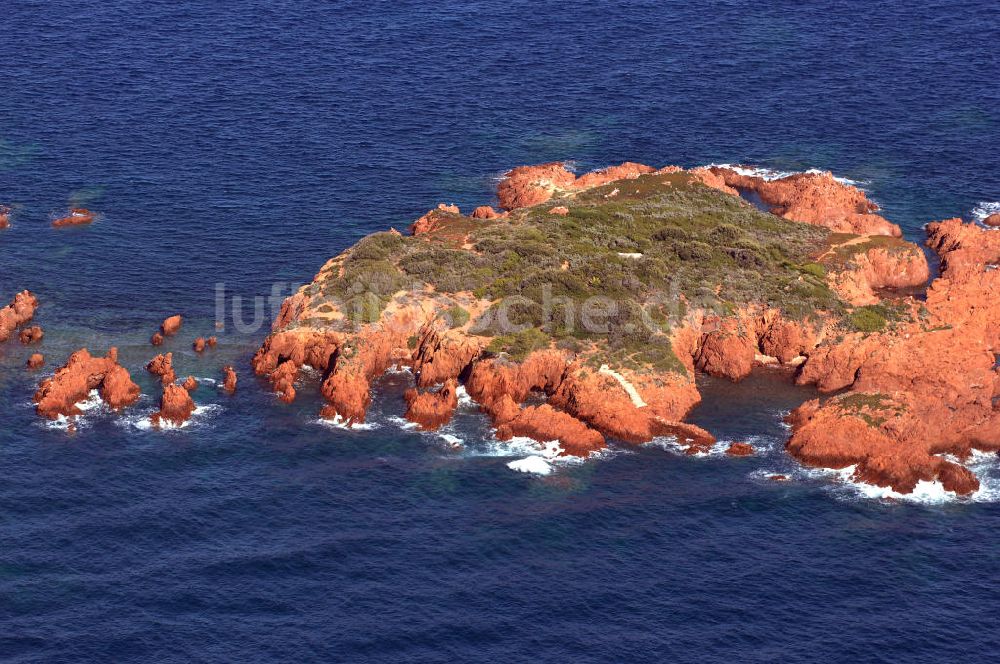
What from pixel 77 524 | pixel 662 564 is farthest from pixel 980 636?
pixel 77 524

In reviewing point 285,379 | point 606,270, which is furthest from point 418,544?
point 606,270

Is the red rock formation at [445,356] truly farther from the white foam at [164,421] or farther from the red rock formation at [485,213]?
the red rock formation at [485,213]

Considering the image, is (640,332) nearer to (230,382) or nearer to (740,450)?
(740,450)

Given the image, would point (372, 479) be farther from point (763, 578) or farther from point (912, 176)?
point (912, 176)

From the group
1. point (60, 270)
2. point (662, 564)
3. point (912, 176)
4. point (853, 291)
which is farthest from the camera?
point (912, 176)

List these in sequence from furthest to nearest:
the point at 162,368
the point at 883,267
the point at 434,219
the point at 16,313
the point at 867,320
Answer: the point at 434,219, the point at 883,267, the point at 16,313, the point at 867,320, the point at 162,368

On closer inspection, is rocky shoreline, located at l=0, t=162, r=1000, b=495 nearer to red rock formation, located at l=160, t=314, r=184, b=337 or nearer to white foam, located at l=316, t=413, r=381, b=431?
red rock formation, located at l=160, t=314, r=184, b=337
